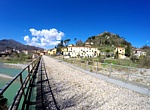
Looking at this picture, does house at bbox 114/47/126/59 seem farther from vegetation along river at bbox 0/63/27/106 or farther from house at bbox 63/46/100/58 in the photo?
vegetation along river at bbox 0/63/27/106

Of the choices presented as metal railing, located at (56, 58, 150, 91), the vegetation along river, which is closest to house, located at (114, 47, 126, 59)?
the vegetation along river

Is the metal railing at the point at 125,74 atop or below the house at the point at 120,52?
below

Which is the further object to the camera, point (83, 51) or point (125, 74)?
point (83, 51)

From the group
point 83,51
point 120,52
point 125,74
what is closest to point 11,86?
point 125,74

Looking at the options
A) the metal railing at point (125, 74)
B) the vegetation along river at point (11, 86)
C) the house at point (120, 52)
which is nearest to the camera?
the metal railing at point (125, 74)

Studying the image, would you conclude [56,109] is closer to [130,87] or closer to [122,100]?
[122,100]

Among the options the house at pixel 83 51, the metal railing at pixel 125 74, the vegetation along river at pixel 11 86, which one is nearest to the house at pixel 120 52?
the house at pixel 83 51

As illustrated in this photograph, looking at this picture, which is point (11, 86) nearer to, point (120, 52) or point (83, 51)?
point (120, 52)

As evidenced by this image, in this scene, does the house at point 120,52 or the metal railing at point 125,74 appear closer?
the metal railing at point 125,74

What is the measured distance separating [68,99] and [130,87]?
391 cm

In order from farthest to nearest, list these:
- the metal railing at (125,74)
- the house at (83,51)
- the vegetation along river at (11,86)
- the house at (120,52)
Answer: the house at (83,51) < the house at (120,52) < the vegetation along river at (11,86) < the metal railing at (125,74)

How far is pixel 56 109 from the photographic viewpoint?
4391 mm

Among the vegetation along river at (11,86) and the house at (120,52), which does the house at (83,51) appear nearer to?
the house at (120,52)

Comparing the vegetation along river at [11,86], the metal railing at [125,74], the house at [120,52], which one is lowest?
the vegetation along river at [11,86]
